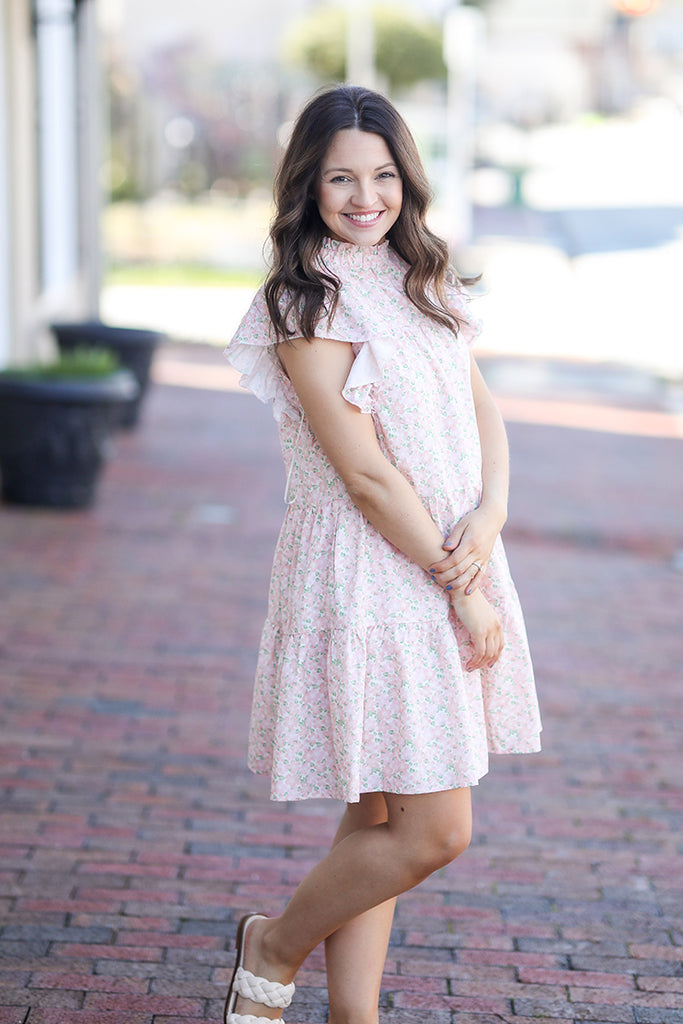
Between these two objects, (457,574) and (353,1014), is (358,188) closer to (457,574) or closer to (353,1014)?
(457,574)

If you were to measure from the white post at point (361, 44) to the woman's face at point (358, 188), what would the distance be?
2542cm

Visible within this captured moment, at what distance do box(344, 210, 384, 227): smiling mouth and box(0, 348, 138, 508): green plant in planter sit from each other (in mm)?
5023

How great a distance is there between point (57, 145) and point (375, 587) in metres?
10.3

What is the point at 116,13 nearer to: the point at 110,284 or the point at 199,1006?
the point at 110,284

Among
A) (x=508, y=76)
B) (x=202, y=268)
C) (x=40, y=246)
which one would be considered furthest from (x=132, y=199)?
(x=508, y=76)

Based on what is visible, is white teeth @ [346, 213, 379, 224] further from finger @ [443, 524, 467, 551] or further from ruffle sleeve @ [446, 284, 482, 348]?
finger @ [443, 524, 467, 551]

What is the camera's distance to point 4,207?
9500 millimetres

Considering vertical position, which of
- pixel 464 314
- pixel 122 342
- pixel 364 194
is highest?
pixel 364 194

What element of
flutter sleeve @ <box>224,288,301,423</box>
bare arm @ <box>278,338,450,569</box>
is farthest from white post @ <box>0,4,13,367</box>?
bare arm @ <box>278,338,450,569</box>

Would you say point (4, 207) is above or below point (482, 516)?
below

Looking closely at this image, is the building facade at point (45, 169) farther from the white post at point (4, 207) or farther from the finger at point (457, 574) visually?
the finger at point (457, 574)

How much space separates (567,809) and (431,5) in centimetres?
2953

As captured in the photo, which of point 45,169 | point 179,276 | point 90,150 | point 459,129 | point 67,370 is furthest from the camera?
point 459,129

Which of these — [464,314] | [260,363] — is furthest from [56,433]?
[464,314]
